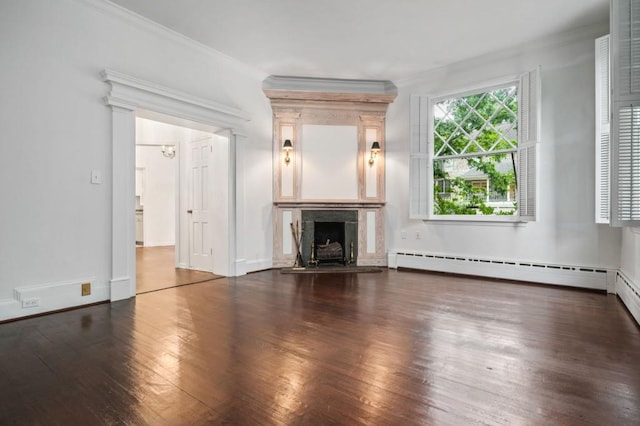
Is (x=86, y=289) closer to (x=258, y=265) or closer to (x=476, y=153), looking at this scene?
(x=258, y=265)

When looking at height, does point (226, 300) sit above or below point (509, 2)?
below

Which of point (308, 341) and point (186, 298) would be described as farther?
point (186, 298)

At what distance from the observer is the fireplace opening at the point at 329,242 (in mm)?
5375

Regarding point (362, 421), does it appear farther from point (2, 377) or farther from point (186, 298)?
point (186, 298)

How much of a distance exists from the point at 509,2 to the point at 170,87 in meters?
3.84

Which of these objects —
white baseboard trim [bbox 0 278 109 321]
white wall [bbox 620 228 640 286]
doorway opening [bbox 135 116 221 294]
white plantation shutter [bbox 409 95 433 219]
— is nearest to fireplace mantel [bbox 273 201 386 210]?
white plantation shutter [bbox 409 95 433 219]

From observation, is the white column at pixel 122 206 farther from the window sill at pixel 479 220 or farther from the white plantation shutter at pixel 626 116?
the white plantation shutter at pixel 626 116

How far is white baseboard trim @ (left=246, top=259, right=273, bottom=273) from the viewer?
193 inches

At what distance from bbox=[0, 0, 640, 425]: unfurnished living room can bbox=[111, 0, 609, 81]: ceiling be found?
3 cm

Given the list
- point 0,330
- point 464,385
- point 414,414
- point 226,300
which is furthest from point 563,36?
point 0,330

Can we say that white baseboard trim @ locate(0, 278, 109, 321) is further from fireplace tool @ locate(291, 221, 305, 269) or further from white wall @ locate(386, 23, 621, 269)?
white wall @ locate(386, 23, 621, 269)

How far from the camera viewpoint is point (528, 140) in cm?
410

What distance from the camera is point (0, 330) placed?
2520mm

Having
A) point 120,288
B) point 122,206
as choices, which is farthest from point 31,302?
point 122,206
